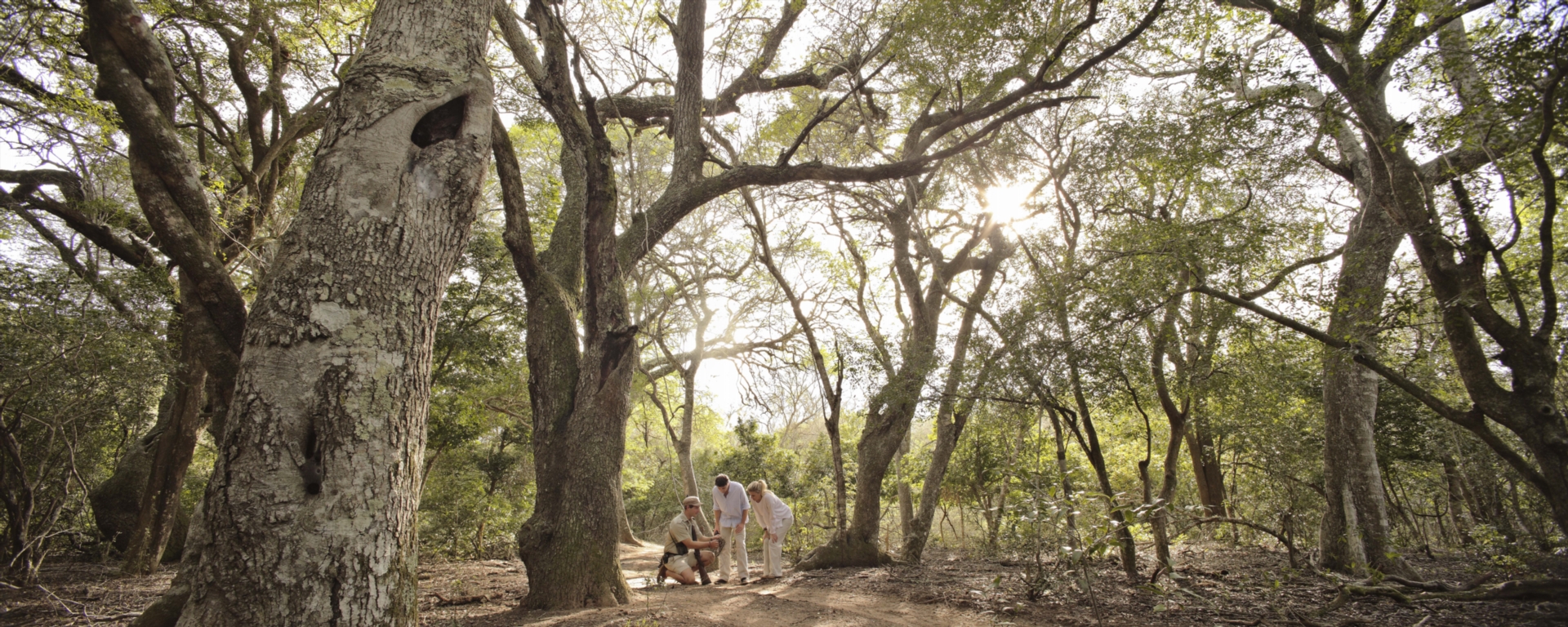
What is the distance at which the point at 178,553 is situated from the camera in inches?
373

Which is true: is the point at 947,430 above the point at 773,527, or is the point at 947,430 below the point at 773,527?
above

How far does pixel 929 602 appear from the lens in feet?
20.0

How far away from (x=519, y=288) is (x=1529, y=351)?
34.9 feet

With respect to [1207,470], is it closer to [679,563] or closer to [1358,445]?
[1358,445]

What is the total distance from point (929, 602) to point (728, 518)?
2780mm

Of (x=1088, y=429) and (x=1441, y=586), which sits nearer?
(x=1441, y=586)

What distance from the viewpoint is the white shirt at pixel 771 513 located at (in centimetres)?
793

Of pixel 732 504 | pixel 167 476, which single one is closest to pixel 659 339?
pixel 732 504

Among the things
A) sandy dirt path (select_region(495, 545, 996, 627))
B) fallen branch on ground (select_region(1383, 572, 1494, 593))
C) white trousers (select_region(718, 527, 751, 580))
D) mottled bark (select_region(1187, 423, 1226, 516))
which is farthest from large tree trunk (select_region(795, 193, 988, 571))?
mottled bark (select_region(1187, 423, 1226, 516))

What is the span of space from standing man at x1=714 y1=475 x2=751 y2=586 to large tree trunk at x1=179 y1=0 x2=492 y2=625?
229 inches

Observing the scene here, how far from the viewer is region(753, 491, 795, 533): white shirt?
7926 mm

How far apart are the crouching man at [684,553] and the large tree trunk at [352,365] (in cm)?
528

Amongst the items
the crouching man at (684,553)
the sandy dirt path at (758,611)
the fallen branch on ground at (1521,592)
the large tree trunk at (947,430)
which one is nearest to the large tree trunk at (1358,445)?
the fallen branch on ground at (1521,592)

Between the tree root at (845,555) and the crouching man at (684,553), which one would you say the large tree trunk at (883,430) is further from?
the crouching man at (684,553)
